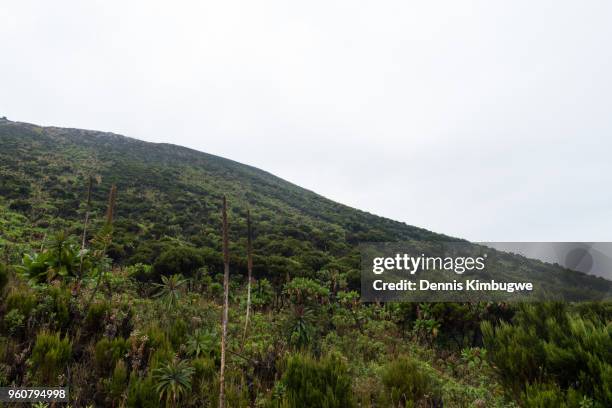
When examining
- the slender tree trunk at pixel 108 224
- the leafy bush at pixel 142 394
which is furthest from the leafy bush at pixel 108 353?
the slender tree trunk at pixel 108 224

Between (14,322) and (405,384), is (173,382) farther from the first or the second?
(405,384)

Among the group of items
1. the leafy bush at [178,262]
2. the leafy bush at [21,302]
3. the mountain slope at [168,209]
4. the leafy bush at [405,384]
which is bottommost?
the leafy bush at [405,384]

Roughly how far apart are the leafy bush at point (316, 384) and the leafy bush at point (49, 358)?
300cm

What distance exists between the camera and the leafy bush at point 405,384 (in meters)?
5.08

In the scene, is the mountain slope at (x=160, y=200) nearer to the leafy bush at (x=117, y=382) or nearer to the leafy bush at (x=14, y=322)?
the leafy bush at (x=14, y=322)

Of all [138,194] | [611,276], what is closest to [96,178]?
[138,194]

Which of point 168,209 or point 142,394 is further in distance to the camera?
point 168,209

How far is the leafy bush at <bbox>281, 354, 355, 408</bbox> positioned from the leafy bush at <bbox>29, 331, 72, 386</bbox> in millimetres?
3003

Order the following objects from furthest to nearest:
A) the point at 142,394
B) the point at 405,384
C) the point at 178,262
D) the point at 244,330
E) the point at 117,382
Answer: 1. the point at 178,262
2. the point at 244,330
3. the point at 405,384
4. the point at 117,382
5. the point at 142,394

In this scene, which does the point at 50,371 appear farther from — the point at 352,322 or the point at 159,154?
the point at 159,154

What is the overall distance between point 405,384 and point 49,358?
5120 mm

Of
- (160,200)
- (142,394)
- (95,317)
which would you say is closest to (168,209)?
(160,200)

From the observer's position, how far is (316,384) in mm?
4711

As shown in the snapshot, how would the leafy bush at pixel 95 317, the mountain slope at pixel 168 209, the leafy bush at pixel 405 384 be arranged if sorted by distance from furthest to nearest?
the mountain slope at pixel 168 209, the leafy bush at pixel 95 317, the leafy bush at pixel 405 384
